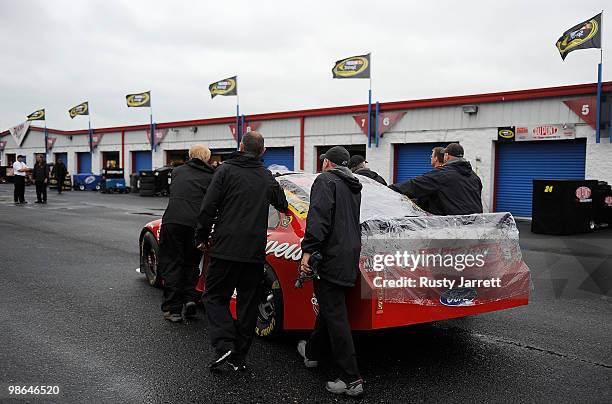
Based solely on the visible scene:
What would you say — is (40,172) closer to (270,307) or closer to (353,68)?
(353,68)

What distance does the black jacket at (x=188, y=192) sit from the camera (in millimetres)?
5359

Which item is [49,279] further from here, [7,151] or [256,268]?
[7,151]

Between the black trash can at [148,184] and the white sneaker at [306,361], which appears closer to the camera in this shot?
the white sneaker at [306,361]

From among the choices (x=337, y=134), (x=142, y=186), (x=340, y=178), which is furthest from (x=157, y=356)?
(x=142, y=186)

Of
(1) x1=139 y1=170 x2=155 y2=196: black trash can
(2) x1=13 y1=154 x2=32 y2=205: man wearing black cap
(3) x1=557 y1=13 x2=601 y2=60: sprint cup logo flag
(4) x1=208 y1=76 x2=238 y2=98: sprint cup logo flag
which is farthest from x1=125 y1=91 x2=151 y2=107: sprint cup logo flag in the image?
(3) x1=557 y1=13 x2=601 y2=60: sprint cup logo flag

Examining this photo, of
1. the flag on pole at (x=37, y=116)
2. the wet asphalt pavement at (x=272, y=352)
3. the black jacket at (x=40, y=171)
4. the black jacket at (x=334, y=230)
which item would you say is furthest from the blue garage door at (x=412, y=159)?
the flag on pole at (x=37, y=116)

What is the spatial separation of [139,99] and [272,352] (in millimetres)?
32277

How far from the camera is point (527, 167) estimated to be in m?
18.4

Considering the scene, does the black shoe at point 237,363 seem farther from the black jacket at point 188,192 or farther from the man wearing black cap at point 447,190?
the man wearing black cap at point 447,190

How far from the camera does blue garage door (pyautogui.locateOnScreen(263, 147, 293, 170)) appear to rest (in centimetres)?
2633

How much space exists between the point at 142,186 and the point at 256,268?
25253mm

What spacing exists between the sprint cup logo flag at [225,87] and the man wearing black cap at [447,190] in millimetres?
23783

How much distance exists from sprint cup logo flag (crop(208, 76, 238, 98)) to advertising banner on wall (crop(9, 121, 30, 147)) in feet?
78.0

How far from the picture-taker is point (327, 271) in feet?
12.5
